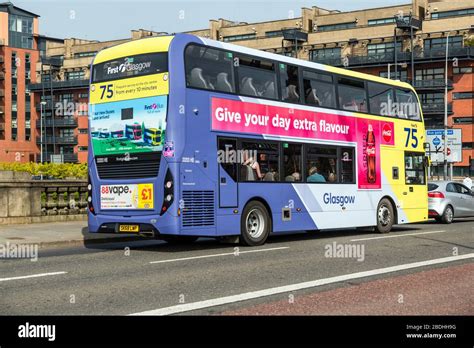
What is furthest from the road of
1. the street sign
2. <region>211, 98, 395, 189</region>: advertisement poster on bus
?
the street sign

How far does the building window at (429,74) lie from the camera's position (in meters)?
74.6

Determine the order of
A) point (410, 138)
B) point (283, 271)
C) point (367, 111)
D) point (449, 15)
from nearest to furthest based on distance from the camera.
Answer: point (283, 271) < point (367, 111) < point (410, 138) < point (449, 15)

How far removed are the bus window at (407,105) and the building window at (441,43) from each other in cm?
5848

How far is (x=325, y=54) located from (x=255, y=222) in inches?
2934

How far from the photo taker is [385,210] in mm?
18609

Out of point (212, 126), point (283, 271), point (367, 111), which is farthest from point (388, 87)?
point (283, 271)

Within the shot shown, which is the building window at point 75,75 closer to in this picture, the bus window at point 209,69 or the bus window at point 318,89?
the bus window at point 318,89

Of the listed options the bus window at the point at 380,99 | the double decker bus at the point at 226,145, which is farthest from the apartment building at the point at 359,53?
the double decker bus at the point at 226,145

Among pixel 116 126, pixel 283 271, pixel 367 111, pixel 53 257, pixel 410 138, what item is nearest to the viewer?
pixel 283 271

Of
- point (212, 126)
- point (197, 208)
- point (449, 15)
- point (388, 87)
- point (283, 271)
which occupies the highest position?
point (449, 15)

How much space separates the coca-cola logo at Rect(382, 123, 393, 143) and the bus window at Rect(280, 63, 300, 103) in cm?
412
